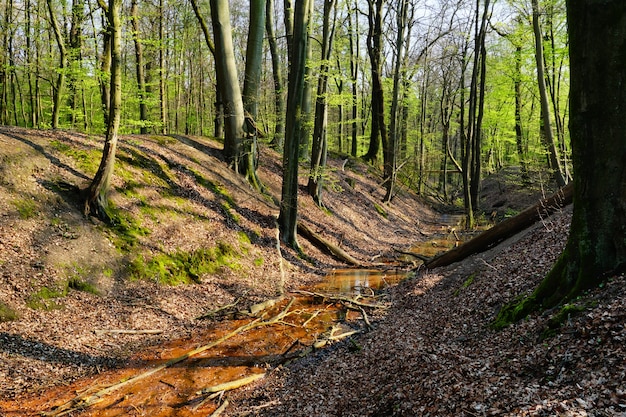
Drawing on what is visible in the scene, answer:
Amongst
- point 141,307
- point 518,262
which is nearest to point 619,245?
point 518,262

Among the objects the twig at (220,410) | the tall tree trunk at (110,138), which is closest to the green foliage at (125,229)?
the tall tree trunk at (110,138)

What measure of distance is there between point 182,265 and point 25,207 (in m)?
3.64

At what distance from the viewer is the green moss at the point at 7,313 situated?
6.93 metres

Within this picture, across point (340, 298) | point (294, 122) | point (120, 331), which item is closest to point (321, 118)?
point (294, 122)

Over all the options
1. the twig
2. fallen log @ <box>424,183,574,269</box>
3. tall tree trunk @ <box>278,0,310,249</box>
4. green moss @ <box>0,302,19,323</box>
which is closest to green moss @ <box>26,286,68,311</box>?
green moss @ <box>0,302,19,323</box>

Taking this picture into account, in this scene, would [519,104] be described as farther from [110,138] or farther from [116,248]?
[116,248]

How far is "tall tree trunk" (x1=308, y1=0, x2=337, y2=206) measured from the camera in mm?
16094

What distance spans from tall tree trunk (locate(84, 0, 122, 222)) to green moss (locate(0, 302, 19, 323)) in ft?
10.5

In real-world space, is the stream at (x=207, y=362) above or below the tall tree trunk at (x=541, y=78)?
below

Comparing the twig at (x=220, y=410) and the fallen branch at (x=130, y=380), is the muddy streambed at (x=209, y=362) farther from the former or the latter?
the twig at (x=220, y=410)

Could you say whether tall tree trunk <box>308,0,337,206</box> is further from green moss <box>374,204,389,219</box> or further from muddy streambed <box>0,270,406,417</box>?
muddy streambed <box>0,270,406,417</box>

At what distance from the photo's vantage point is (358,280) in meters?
13.0

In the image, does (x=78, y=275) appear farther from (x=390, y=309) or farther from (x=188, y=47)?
(x=188, y=47)

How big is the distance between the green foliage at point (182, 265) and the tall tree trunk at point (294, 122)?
2.72 metres
